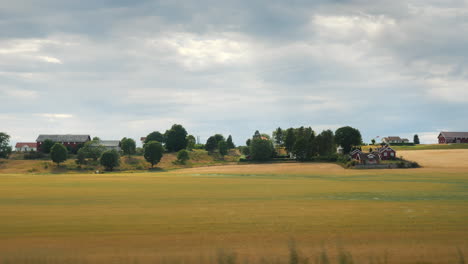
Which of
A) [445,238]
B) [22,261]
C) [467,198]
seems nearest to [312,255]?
[445,238]

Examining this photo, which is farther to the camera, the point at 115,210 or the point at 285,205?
the point at 285,205

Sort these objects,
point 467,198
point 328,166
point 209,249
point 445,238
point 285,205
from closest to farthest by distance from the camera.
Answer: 1. point 209,249
2. point 445,238
3. point 285,205
4. point 467,198
5. point 328,166

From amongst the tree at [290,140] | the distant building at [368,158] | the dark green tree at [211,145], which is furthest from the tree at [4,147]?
the distant building at [368,158]

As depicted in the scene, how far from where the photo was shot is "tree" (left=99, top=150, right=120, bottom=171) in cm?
13188

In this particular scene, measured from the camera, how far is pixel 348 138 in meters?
143

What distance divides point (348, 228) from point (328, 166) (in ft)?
316

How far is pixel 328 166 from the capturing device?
115438 mm

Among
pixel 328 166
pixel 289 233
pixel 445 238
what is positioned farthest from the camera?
pixel 328 166

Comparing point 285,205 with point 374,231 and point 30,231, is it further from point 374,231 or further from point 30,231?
point 30,231

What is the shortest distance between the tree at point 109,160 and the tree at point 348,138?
8303cm

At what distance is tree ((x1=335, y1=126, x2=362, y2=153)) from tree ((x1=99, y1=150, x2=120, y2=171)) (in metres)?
83.0

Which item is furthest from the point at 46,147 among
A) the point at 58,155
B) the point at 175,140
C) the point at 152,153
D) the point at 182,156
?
the point at 182,156

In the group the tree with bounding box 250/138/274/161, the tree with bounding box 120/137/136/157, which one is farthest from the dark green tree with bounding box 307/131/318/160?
the tree with bounding box 120/137/136/157

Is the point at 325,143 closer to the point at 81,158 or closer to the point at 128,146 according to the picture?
the point at 128,146
